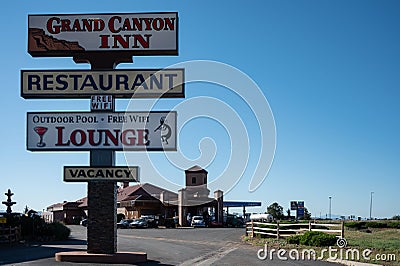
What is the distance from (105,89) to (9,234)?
13727 mm

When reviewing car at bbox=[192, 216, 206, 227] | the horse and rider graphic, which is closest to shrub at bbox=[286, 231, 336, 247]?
the horse and rider graphic

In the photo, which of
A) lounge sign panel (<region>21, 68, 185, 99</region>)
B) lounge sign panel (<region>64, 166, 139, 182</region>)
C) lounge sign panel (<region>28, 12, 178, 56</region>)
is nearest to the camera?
lounge sign panel (<region>64, 166, 139, 182</region>)

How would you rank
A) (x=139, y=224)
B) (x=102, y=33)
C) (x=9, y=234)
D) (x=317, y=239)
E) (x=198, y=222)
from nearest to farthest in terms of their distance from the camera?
(x=102, y=33) < (x=317, y=239) < (x=9, y=234) < (x=139, y=224) < (x=198, y=222)

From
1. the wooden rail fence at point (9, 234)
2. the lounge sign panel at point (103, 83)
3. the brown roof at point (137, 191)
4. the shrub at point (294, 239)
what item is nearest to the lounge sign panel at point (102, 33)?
the lounge sign panel at point (103, 83)

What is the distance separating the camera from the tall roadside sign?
2388 centimetres

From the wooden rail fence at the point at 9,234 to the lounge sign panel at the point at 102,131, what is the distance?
1125 cm

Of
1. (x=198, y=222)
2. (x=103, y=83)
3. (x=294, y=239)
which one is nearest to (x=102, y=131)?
(x=103, y=83)

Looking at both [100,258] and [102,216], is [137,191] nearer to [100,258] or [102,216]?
[102,216]

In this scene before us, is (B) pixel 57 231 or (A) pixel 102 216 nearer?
(A) pixel 102 216

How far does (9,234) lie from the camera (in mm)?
33500

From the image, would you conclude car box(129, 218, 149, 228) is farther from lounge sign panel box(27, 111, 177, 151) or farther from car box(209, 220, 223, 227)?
lounge sign panel box(27, 111, 177, 151)

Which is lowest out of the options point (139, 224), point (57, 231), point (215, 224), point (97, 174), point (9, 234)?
point (215, 224)

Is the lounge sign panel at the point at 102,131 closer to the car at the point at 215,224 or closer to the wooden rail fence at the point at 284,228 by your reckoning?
the wooden rail fence at the point at 284,228

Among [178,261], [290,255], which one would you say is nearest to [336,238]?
[290,255]
